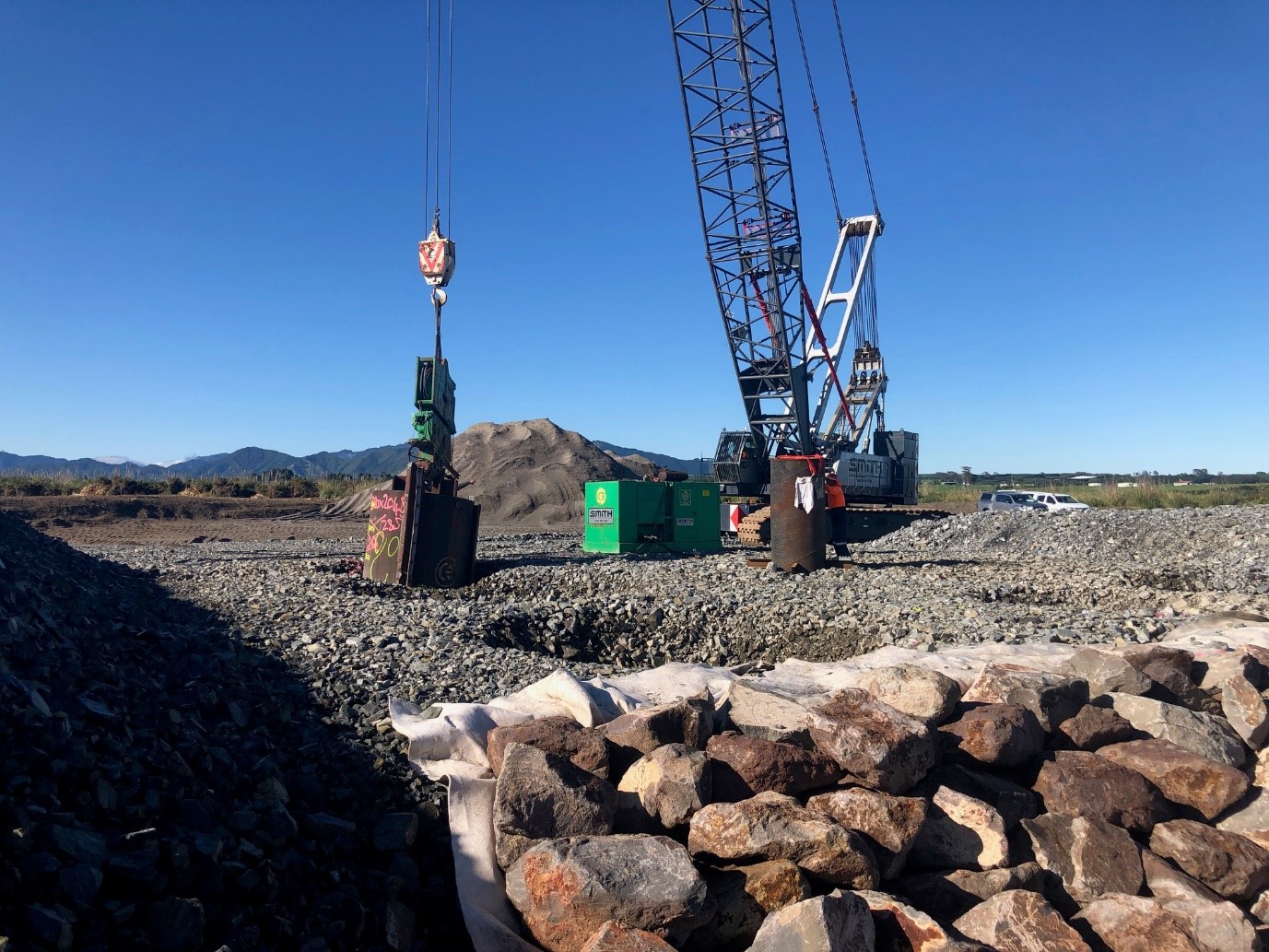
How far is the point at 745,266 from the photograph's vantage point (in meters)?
24.1

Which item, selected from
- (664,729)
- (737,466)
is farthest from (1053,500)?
(664,729)

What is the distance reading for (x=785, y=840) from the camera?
2945mm

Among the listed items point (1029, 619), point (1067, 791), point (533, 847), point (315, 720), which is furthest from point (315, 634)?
point (1029, 619)

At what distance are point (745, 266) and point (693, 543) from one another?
36.5 ft

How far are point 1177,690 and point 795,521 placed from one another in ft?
24.1

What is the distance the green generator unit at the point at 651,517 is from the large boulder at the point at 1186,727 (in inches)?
447

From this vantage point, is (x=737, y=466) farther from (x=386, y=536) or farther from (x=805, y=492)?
(x=386, y=536)

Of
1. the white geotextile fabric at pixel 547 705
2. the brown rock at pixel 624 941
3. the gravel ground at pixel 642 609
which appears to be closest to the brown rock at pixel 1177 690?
the white geotextile fabric at pixel 547 705

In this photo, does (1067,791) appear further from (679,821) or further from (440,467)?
(440,467)

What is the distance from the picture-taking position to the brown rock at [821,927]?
8.12ft

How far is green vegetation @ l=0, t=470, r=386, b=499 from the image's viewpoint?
100.0ft

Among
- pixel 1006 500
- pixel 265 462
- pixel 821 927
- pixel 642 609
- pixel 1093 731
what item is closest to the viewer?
pixel 821 927

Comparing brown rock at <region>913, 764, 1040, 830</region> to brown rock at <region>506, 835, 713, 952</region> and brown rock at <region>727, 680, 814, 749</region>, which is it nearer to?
brown rock at <region>727, 680, 814, 749</region>

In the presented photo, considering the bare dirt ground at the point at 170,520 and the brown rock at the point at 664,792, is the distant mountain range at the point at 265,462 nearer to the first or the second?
the bare dirt ground at the point at 170,520
